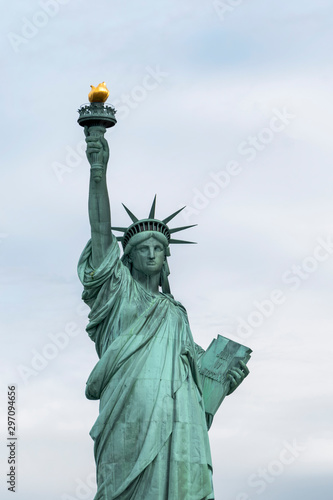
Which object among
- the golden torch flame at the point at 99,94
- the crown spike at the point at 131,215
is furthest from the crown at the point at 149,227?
the golden torch flame at the point at 99,94

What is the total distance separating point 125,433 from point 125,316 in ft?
7.43

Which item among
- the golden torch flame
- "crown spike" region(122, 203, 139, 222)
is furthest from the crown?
the golden torch flame

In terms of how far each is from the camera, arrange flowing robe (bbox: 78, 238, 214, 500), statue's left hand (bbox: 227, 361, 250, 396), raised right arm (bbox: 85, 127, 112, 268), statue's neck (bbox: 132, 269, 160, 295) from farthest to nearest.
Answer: statue's neck (bbox: 132, 269, 160, 295), statue's left hand (bbox: 227, 361, 250, 396), raised right arm (bbox: 85, 127, 112, 268), flowing robe (bbox: 78, 238, 214, 500)

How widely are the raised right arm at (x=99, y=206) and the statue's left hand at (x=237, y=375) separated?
3.23m

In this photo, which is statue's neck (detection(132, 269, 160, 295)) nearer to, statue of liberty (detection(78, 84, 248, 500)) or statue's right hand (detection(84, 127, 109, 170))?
statue of liberty (detection(78, 84, 248, 500))

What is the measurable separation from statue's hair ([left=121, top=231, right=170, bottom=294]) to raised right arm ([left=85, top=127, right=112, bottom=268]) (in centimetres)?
65

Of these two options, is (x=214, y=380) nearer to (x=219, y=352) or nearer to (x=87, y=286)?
(x=219, y=352)

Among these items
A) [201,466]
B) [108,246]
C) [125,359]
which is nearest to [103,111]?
[108,246]

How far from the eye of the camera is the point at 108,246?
30.4 metres

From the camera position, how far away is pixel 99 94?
30.2 m

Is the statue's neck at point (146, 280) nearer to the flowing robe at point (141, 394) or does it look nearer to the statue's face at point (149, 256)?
the statue's face at point (149, 256)

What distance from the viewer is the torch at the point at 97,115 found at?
1189 inches

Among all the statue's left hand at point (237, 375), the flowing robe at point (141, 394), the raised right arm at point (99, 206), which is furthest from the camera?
the statue's left hand at point (237, 375)

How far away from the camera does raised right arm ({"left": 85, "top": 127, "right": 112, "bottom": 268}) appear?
98.6 feet
